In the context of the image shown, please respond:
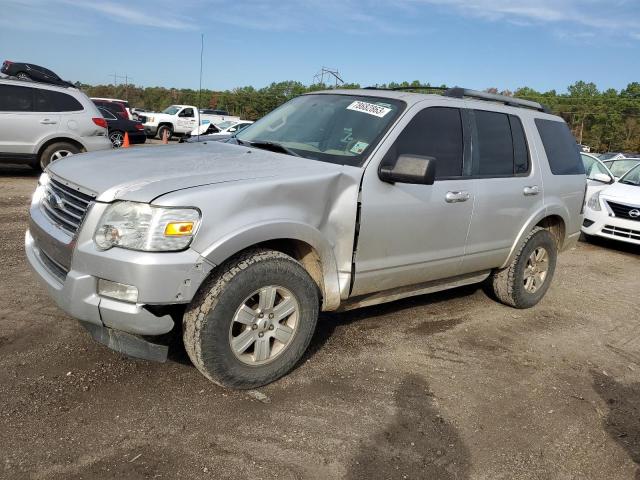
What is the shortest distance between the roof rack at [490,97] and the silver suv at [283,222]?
0.13 ft

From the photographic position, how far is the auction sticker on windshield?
4008 millimetres

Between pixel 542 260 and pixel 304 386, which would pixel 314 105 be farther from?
pixel 542 260

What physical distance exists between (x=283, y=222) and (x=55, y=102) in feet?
28.8

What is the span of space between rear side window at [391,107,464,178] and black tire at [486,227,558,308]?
130cm

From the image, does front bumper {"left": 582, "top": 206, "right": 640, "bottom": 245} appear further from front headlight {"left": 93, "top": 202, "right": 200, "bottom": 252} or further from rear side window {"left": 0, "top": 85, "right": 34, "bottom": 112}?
rear side window {"left": 0, "top": 85, "right": 34, "bottom": 112}

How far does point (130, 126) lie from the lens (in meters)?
19.3

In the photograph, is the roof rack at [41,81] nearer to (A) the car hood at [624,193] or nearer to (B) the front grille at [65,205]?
(B) the front grille at [65,205]

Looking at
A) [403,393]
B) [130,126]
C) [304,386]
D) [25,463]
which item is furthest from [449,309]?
[130,126]

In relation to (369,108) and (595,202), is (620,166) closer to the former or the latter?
(595,202)

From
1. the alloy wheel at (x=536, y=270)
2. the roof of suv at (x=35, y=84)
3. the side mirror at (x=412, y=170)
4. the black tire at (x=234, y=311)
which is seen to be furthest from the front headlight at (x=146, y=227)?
the roof of suv at (x=35, y=84)

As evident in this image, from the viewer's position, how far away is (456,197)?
4191 mm

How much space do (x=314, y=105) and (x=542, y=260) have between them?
2727 mm

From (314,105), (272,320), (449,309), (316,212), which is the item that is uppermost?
(314,105)

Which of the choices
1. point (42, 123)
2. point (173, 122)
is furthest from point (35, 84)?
point (173, 122)
